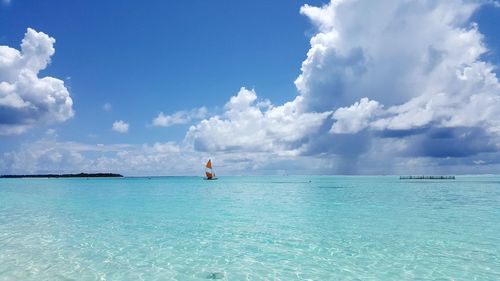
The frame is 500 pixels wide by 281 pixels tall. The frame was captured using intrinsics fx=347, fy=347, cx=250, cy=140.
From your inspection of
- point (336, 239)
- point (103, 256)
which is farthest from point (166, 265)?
point (336, 239)

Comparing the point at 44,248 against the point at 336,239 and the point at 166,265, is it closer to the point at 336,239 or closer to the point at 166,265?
the point at 166,265

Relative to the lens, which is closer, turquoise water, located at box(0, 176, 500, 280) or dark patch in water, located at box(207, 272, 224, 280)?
dark patch in water, located at box(207, 272, 224, 280)

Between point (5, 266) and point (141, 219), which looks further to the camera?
point (141, 219)

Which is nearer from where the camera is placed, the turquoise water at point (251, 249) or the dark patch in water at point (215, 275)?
the dark patch in water at point (215, 275)

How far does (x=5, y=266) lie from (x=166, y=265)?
259 inches

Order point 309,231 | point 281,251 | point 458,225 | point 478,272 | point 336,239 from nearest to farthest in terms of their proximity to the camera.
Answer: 1. point 478,272
2. point 281,251
3. point 336,239
4. point 309,231
5. point 458,225

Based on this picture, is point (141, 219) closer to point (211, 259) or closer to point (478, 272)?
point (211, 259)

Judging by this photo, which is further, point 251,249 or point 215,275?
point 251,249

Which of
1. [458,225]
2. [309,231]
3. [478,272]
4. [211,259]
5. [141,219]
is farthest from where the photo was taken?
[141,219]

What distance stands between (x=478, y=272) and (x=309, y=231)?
35.6ft

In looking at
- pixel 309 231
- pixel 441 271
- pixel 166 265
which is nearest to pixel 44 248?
pixel 166 265

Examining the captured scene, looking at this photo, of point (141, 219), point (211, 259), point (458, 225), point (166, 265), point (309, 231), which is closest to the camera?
point (166, 265)

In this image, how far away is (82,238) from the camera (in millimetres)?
20625

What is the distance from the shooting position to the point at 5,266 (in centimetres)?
1434
